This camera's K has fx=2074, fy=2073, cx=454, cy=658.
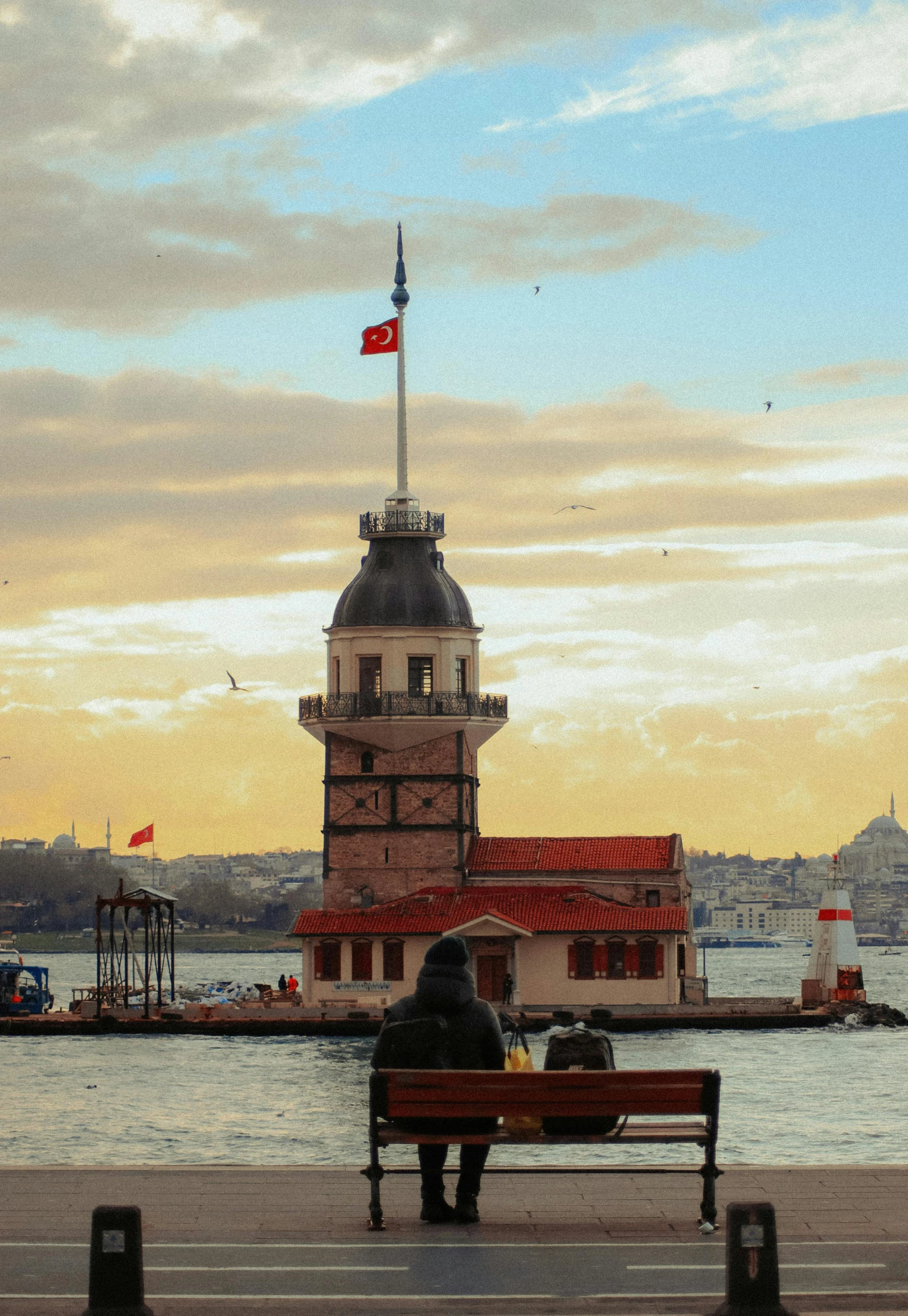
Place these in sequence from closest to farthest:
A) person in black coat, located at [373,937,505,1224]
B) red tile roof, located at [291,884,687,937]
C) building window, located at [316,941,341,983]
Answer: person in black coat, located at [373,937,505,1224], red tile roof, located at [291,884,687,937], building window, located at [316,941,341,983]

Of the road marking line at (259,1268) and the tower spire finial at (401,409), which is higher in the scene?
the tower spire finial at (401,409)

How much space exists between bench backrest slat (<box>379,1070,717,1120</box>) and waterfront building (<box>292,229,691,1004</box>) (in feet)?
177

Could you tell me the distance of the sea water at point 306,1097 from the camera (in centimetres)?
3456

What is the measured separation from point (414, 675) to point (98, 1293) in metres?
61.1

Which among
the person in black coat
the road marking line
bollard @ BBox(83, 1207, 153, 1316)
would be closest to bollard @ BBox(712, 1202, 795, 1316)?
the road marking line

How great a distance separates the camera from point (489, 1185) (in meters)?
15.3

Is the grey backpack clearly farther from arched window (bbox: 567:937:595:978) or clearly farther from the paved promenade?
arched window (bbox: 567:937:595:978)

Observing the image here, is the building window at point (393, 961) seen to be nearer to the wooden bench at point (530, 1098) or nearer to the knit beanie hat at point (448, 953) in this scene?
the knit beanie hat at point (448, 953)

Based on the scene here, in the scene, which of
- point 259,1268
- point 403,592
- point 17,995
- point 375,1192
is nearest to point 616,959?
point 403,592

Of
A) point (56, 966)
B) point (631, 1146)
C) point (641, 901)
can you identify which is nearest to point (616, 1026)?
point (641, 901)

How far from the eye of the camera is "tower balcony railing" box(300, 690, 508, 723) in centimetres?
7069

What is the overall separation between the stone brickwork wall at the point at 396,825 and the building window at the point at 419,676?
5.87 feet

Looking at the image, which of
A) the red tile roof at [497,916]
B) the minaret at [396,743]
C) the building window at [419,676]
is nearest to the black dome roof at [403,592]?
the minaret at [396,743]

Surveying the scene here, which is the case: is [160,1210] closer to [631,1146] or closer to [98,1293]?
[98,1293]
